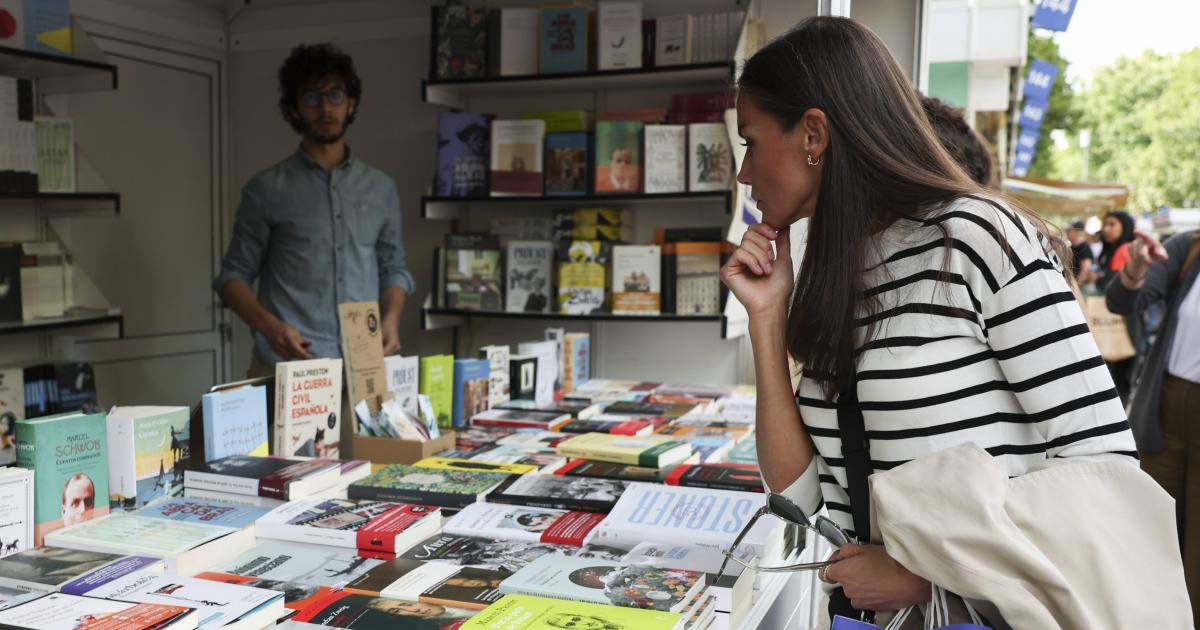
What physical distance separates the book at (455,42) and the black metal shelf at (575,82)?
0.06 m

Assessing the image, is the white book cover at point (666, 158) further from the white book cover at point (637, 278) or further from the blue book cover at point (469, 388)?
the blue book cover at point (469, 388)

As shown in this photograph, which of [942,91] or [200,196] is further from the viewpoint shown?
[942,91]

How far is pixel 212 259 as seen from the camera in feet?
16.1

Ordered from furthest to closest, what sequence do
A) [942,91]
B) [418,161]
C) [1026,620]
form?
[942,91]
[418,161]
[1026,620]

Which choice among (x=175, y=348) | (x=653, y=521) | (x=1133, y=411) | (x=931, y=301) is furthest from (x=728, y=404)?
(x=175, y=348)

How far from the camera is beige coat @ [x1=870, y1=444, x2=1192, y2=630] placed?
2.88 ft

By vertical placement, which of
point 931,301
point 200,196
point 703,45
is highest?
point 703,45

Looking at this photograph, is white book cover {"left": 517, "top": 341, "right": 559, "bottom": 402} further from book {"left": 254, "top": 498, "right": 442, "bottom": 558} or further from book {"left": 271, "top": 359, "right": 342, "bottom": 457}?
book {"left": 254, "top": 498, "right": 442, "bottom": 558}

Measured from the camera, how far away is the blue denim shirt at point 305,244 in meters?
3.18

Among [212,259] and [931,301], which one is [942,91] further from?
[931,301]

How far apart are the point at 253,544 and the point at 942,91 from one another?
16.5 feet

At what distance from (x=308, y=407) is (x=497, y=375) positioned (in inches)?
35.7

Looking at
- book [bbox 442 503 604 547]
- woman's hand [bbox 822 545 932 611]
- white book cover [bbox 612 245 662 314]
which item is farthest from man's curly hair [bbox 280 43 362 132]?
woman's hand [bbox 822 545 932 611]

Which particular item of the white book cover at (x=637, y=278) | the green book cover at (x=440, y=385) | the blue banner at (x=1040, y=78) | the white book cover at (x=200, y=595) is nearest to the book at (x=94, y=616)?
the white book cover at (x=200, y=595)
